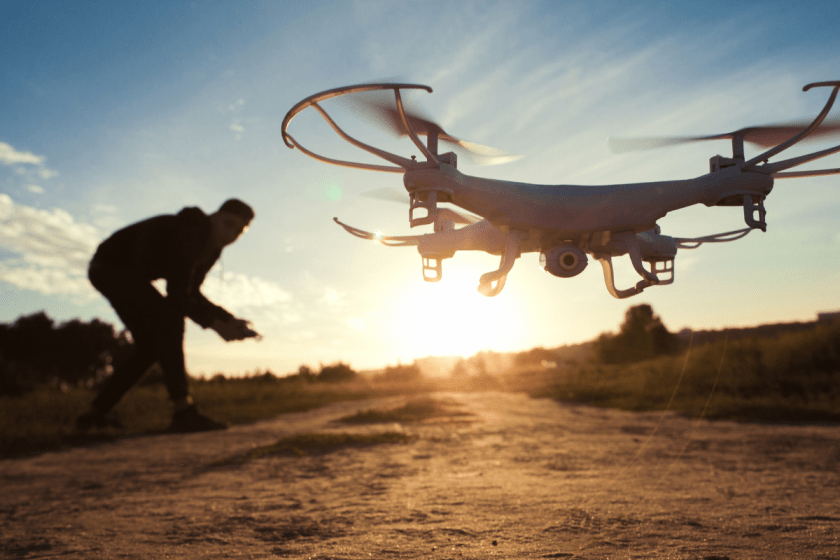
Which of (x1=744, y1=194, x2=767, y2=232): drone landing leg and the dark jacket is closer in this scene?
(x1=744, y1=194, x2=767, y2=232): drone landing leg

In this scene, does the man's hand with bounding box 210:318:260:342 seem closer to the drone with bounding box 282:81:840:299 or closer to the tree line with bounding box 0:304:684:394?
the drone with bounding box 282:81:840:299

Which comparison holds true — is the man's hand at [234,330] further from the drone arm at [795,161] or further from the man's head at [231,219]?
the drone arm at [795,161]

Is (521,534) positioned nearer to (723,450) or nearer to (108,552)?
(108,552)

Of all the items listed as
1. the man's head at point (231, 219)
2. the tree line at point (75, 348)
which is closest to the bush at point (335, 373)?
the tree line at point (75, 348)

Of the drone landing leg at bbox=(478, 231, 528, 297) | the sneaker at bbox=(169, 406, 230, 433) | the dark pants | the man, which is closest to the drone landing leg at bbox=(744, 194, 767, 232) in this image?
the drone landing leg at bbox=(478, 231, 528, 297)

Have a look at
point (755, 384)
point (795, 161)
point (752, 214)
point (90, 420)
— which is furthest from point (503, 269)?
point (755, 384)

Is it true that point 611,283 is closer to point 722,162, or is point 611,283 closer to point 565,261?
point 565,261
